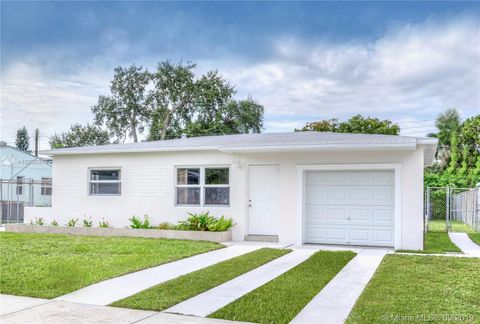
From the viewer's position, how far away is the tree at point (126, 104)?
3544 cm

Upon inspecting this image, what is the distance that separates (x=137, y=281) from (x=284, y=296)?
250 cm

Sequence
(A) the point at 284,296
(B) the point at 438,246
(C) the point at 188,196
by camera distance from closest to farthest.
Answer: (A) the point at 284,296, (B) the point at 438,246, (C) the point at 188,196

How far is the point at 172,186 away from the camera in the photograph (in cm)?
1433

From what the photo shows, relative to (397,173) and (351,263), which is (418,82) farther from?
(351,263)

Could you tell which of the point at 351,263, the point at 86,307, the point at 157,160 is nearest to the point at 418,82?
the point at 157,160

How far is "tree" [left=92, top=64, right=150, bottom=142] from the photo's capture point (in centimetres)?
3544

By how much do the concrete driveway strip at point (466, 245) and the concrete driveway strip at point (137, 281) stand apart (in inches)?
223

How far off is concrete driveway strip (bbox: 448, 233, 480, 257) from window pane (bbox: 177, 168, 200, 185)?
7625 millimetres

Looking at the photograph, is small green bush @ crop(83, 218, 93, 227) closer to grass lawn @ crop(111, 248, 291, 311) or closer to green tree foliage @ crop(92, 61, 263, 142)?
grass lawn @ crop(111, 248, 291, 311)

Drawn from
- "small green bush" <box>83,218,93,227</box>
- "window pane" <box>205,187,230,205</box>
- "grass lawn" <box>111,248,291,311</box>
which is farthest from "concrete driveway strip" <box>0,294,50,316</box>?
"small green bush" <box>83,218,93,227</box>

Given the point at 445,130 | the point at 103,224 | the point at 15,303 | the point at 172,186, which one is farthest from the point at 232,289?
the point at 445,130

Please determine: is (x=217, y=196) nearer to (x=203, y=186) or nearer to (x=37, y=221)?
(x=203, y=186)

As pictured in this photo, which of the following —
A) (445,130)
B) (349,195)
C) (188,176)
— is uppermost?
(445,130)

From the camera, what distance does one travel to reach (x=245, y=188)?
13.3 meters
